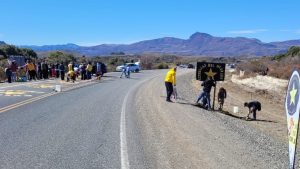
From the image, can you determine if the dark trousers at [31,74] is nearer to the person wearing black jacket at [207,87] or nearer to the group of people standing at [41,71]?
the group of people standing at [41,71]

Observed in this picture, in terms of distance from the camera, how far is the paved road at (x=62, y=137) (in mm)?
9467

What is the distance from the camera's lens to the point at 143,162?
31.5 ft

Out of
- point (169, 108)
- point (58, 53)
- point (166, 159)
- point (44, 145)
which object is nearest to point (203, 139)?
point (166, 159)

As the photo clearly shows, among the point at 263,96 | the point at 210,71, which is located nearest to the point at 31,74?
the point at 263,96

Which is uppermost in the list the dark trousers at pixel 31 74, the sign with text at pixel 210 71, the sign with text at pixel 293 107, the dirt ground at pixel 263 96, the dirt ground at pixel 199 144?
the sign with text at pixel 293 107

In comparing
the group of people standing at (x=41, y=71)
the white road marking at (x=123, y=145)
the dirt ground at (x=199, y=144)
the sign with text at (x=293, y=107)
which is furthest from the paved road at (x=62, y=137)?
the group of people standing at (x=41, y=71)

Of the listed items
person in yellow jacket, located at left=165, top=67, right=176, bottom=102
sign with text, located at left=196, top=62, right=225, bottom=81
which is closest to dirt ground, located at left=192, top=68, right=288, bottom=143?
sign with text, located at left=196, top=62, right=225, bottom=81

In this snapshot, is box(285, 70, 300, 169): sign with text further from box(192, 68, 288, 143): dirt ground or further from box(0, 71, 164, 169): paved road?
box(192, 68, 288, 143): dirt ground

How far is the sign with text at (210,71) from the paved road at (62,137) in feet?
16.6

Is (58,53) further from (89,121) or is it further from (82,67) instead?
(89,121)

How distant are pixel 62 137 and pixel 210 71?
12.3 meters

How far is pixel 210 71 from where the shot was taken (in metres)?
23.3

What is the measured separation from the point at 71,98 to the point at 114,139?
11497 mm

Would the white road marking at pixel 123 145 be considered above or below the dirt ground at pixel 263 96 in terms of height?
above
